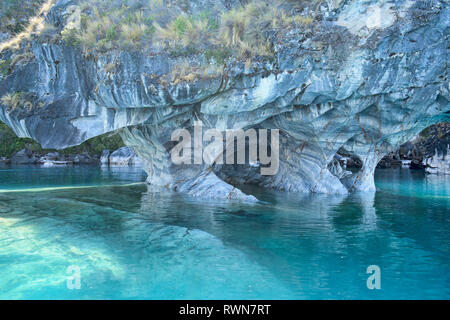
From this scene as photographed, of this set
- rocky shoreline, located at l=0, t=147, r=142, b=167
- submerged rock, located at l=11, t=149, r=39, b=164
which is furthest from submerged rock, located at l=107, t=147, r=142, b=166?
submerged rock, located at l=11, t=149, r=39, b=164

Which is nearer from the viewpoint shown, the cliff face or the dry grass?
the cliff face

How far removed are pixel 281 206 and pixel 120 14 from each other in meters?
11.7

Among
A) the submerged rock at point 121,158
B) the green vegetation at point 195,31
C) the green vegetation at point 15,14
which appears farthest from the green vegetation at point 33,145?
the green vegetation at point 195,31

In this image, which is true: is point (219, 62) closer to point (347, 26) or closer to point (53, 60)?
point (347, 26)

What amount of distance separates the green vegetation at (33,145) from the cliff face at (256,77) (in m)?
38.0

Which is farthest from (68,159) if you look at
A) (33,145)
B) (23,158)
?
(23,158)

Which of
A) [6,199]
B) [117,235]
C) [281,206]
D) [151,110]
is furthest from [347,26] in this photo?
[6,199]

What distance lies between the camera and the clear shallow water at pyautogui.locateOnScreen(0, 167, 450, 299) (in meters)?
5.72

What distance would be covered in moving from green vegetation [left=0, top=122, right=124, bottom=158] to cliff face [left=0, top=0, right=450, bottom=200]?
37979 millimetres

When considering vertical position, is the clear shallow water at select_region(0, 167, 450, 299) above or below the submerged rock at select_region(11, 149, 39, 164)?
below

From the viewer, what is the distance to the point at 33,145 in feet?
175

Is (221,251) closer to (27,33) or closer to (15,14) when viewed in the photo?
(27,33)

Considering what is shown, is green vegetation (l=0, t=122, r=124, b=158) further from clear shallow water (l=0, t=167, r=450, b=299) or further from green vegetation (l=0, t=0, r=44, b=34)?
clear shallow water (l=0, t=167, r=450, b=299)

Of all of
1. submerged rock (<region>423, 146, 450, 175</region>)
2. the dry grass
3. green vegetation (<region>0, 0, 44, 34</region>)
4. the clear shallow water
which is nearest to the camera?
the clear shallow water
